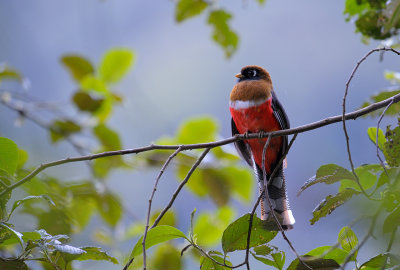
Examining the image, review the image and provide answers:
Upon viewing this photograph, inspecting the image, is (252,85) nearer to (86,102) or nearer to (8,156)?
(86,102)

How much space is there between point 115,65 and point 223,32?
642 millimetres

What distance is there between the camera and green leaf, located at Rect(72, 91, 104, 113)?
2.23m

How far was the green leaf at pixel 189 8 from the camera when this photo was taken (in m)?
2.00

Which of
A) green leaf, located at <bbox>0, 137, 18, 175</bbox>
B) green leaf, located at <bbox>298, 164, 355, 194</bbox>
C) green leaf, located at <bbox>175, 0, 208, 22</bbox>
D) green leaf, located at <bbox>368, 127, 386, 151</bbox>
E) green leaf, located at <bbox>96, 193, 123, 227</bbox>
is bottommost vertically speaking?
green leaf, located at <bbox>298, 164, 355, 194</bbox>

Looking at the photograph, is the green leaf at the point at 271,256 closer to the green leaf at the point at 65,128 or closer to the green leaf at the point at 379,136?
the green leaf at the point at 379,136

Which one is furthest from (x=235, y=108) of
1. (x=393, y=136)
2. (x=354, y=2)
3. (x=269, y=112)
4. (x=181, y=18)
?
(x=393, y=136)

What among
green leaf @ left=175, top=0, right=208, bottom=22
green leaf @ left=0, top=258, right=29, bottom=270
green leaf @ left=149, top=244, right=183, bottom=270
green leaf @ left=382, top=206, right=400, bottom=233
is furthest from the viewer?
green leaf @ left=175, top=0, right=208, bottom=22

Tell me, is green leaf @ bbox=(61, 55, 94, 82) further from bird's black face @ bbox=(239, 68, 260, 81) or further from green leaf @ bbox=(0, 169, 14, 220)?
green leaf @ bbox=(0, 169, 14, 220)

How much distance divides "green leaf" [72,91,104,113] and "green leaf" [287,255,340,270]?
1388 millimetres

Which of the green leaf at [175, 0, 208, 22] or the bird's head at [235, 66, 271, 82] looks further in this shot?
the bird's head at [235, 66, 271, 82]

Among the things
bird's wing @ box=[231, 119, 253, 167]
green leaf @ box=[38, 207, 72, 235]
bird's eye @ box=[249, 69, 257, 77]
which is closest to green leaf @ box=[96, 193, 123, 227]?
green leaf @ box=[38, 207, 72, 235]

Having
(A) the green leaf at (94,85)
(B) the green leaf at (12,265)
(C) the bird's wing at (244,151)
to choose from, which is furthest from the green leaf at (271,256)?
(A) the green leaf at (94,85)

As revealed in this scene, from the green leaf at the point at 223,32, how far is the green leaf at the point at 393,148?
0.96 meters

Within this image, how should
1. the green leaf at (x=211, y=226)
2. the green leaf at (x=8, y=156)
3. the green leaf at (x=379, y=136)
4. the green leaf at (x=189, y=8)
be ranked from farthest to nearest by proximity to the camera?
1. the green leaf at (x=211, y=226)
2. the green leaf at (x=189, y=8)
3. the green leaf at (x=379, y=136)
4. the green leaf at (x=8, y=156)
